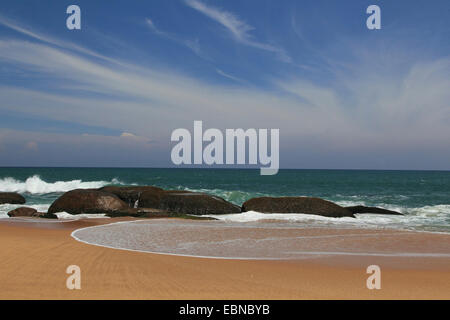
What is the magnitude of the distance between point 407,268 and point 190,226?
934 cm

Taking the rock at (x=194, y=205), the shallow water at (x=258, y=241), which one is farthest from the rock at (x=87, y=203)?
the shallow water at (x=258, y=241)

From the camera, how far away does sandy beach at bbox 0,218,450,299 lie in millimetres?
5941

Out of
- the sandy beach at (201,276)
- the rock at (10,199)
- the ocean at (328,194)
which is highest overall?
the sandy beach at (201,276)

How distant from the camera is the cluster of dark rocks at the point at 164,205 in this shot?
21.0m

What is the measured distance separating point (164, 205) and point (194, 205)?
79.9 inches

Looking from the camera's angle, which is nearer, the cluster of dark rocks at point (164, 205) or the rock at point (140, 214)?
the rock at point (140, 214)

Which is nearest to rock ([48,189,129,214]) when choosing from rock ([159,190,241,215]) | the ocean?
rock ([159,190,241,215])

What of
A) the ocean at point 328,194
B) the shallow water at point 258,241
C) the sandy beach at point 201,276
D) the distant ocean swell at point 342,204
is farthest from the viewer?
the ocean at point 328,194

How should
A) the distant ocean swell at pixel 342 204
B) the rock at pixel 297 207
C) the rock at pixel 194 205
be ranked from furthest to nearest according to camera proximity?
1. the rock at pixel 194 205
2. the rock at pixel 297 207
3. the distant ocean swell at pixel 342 204

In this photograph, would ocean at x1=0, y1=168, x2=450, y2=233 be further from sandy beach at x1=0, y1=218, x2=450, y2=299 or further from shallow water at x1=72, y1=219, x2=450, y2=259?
sandy beach at x1=0, y1=218, x2=450, y2=299

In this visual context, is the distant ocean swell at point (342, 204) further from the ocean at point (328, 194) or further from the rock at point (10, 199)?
the rock at point (10, 199)

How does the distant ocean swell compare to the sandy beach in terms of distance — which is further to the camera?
the distant ocean swell

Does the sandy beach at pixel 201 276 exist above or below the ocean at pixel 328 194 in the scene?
above
